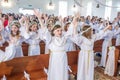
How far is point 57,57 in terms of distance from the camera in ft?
12.1

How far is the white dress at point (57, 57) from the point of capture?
3664mm

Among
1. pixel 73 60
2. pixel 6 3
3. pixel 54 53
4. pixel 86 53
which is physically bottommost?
pixel 73 60

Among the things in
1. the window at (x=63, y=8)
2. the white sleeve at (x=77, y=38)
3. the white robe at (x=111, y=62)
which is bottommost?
the white robe at (x=111, y=62)

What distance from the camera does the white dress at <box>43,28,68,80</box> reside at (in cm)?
366

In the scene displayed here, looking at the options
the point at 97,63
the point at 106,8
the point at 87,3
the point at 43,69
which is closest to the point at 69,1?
the point at 87,3

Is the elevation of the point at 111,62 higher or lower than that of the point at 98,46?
lower

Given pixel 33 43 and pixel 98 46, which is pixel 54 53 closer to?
pixel 33 43

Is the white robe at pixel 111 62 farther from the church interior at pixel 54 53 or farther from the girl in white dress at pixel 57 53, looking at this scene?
the girl in white dress at pixel 57 53

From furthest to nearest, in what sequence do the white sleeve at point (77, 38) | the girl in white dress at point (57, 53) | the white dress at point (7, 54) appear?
1. the white sleeve at point (77, 38)
2. the girl in white dress at point (57, 53)
3. the white dress at point (7, 54)

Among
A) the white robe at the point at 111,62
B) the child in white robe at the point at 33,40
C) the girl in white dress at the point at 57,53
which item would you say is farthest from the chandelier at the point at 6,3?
the girl in white dress at the point at 57,53

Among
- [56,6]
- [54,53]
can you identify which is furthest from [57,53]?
[56,6]

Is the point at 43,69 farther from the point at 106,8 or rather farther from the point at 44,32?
the point at 106,8

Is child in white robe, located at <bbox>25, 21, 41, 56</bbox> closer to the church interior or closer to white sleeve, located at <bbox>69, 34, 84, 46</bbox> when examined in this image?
the church interior

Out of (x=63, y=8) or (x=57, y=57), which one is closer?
(x=57, y=57)
